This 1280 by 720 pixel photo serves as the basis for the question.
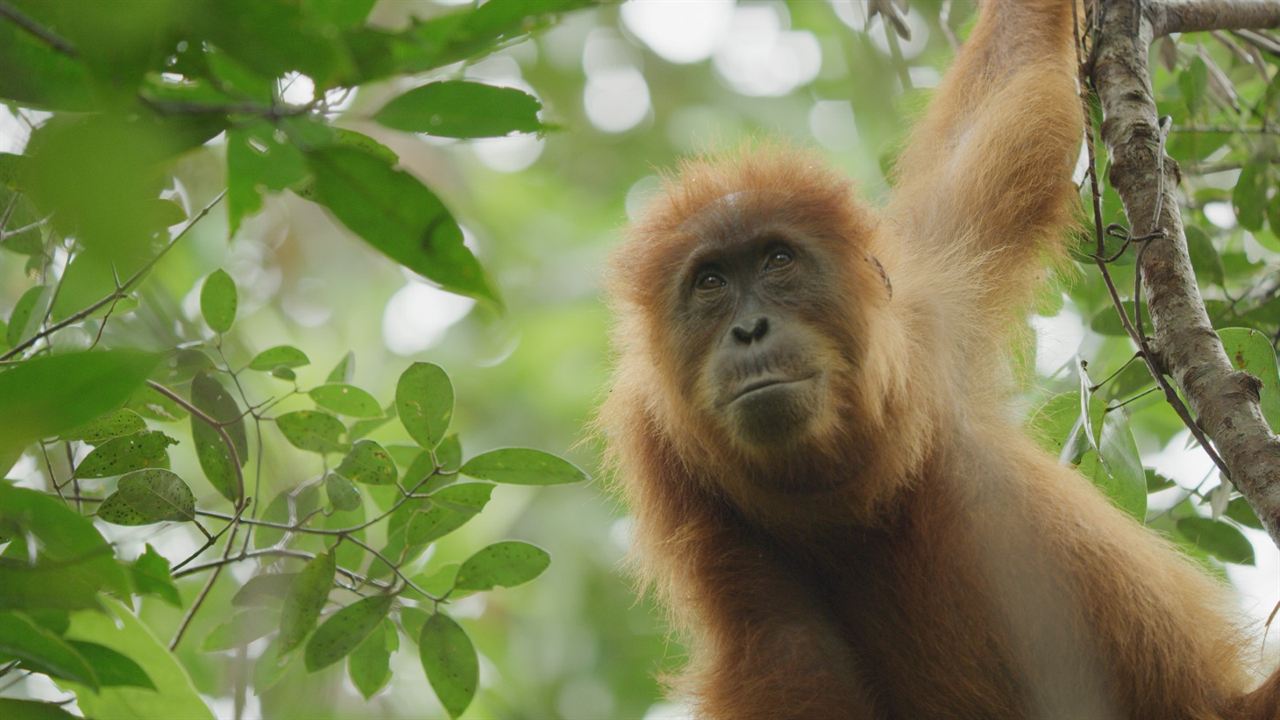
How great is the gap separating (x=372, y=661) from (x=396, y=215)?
2584 millimetres

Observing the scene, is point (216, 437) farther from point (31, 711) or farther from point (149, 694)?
point (31, 711)

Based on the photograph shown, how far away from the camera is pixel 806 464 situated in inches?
162

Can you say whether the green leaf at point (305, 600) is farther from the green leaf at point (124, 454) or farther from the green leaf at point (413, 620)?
the green leaf at point (124, 454)

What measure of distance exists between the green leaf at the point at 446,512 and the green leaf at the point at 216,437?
1.85 feet

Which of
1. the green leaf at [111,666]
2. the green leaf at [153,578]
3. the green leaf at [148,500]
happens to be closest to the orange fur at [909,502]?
the green leaf at [148,500]

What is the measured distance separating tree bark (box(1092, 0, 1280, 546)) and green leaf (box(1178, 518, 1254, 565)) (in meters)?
1.47

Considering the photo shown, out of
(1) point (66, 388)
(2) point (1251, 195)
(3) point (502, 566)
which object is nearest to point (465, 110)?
(1) point (66, 388)

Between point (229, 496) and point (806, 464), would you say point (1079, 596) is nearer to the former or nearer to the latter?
point (806, 464)

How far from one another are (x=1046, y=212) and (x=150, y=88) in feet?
12.9

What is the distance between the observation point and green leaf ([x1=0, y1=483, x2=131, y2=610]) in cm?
195

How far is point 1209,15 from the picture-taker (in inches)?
171

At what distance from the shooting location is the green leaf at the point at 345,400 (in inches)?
154

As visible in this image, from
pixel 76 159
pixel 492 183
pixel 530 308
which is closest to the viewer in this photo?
pixel 76 159

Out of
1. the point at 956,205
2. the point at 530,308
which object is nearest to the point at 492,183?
the point at 530,308
